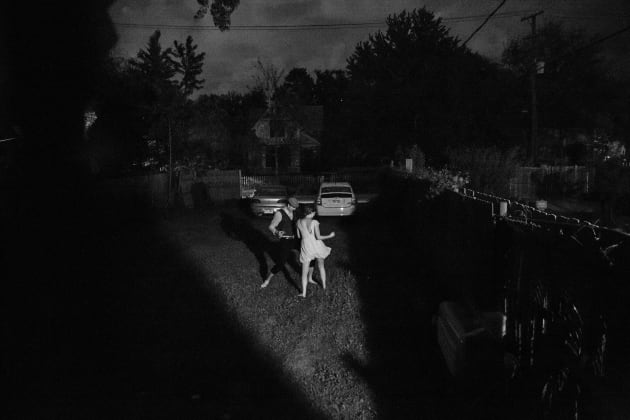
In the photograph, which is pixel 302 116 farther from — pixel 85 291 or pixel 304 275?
pixel 304 275

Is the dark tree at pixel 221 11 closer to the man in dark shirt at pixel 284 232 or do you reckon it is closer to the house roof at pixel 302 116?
the man in dark shirt at pixel 284 232

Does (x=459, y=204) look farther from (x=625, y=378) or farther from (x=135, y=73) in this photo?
(x=135, y=73)

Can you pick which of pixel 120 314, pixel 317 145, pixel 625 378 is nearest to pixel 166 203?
pixel 120 314

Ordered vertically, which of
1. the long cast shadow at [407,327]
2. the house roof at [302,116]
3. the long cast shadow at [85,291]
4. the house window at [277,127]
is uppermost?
the house roof at [302,116]

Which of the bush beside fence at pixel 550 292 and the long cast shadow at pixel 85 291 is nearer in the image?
the bush beside fence at pixel 550 292

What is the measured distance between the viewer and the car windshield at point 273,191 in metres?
22.1

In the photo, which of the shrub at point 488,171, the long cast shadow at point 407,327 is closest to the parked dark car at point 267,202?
the long cast shadow at point 407,327

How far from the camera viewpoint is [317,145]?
172 feet

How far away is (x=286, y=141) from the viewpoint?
45531 millimetres

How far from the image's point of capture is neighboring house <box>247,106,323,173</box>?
144 feet

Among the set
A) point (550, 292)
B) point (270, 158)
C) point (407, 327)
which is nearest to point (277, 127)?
point (270, 158)

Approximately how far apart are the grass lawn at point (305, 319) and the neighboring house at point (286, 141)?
29.6m

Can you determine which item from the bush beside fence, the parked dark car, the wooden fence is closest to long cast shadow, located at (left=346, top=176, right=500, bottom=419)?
the bush beside fence

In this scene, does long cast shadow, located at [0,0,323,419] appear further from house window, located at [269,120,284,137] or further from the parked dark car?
house window, located at [269,120,284,137]
